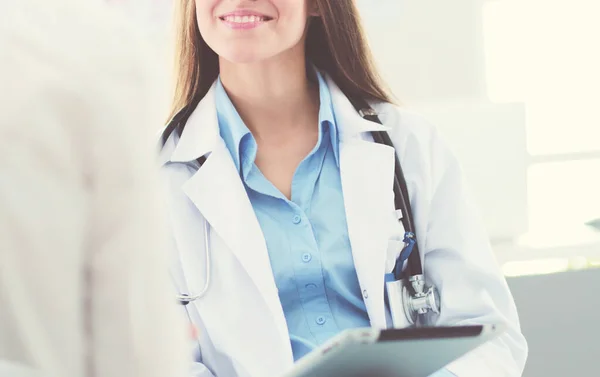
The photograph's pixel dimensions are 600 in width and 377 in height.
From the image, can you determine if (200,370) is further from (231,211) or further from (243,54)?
(243,54)

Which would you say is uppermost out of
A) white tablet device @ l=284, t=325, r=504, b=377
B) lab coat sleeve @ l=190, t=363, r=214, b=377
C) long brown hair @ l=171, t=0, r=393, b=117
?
long brown hair @ l=171, t=0, r=393, b=117

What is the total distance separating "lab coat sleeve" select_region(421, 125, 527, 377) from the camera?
46.9 inches

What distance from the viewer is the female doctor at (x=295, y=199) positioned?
3.83 feet

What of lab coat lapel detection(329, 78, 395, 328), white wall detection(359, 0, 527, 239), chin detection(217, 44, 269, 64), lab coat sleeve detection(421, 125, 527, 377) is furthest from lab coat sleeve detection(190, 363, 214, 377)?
white wall detection(359, 0, 527, 239)

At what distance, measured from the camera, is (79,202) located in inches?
14.0

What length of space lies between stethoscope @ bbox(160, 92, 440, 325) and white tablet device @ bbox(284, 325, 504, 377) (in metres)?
0.34

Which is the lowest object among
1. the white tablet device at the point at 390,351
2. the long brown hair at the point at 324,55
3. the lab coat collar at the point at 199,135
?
the white tablet device at the point at 390,351

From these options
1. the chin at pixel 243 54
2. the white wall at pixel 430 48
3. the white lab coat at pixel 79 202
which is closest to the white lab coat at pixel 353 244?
the chin at pixel 243 54

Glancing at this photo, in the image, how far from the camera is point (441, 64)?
3154 mm

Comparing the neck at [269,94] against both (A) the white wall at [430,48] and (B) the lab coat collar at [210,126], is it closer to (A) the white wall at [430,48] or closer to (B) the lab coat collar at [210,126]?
(B) the lab coat collar at [210,126]

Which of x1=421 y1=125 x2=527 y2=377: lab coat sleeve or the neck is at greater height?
the neck

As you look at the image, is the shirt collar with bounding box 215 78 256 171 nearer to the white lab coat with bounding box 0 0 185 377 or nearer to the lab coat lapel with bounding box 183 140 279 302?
the lab coat lapel with bounding box 183 140 279 302

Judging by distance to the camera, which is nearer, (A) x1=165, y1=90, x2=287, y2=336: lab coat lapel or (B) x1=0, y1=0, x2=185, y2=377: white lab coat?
(B) x1=0, y1=0, x2=185, y2=377: white lab coat

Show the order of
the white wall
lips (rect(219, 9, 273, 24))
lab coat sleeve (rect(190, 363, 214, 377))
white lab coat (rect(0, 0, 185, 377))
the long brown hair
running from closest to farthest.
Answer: white lab coat (rect(0, 0, 185, 377))
lab coat sleeve (rect(190, 363, 214, 377))
lips (rect(219, 9, 273, 24))
the long brown hair
the white wall
